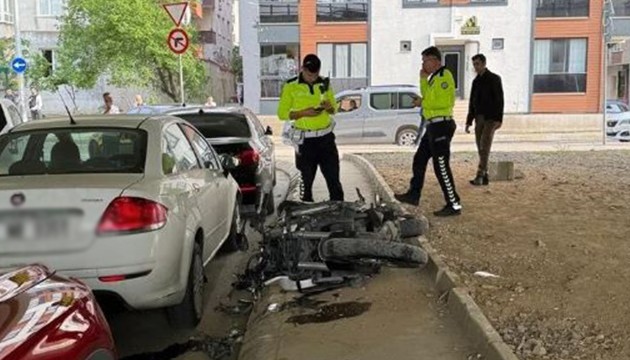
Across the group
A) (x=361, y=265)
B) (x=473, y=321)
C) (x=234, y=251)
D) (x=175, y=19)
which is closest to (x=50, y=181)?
(x=361, y=265)

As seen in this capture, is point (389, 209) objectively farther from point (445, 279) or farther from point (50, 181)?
point (50, 181)

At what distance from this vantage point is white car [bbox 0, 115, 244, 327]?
434cm

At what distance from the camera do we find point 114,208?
14.6 ft

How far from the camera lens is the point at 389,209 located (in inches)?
257

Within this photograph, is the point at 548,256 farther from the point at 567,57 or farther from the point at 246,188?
the point at 567,57

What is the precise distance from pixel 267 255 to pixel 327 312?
0.93 metres

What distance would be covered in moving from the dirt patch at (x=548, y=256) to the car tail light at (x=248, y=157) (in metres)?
2.02

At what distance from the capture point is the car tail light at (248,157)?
27.9ft

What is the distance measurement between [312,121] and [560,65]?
86.0ft

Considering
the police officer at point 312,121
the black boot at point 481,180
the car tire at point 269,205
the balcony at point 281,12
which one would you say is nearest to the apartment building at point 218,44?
the balcony at point 281,12

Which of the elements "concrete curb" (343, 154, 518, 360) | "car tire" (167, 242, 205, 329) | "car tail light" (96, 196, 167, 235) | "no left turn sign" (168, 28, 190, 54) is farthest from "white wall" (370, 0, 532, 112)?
"car tail light" (96, 196, 167, 235)

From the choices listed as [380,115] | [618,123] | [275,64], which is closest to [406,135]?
[380,115]

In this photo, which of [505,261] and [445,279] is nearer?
[445,279]

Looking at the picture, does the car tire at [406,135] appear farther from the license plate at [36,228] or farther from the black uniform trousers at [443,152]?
the license plate at [36,228]
